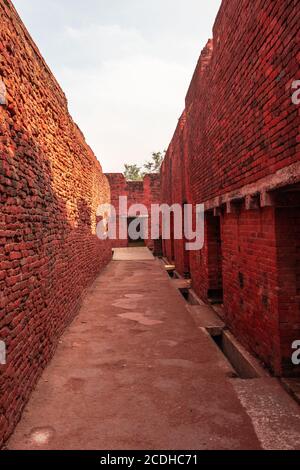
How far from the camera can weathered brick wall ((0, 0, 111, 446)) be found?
10.0ft

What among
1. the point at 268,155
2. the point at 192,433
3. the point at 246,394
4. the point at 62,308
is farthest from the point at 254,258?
the point at 62,308

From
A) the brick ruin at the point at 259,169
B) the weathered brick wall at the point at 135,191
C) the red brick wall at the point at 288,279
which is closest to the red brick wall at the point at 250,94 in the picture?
the brick ruin at the point at 259,169

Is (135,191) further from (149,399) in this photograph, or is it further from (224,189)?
(149,399)

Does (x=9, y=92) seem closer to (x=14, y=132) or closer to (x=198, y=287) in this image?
(x=14, y=132)

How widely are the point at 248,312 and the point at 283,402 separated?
1.50 m

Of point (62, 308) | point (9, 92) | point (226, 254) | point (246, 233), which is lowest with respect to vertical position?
point (62, 308)

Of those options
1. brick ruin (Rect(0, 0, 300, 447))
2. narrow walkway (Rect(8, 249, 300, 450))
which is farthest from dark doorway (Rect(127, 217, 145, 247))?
narrow walkway (Rect(8, 249, 300, 450))

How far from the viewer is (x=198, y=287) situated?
8469 millimetres

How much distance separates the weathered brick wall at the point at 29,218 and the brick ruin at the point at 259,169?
2545 mm

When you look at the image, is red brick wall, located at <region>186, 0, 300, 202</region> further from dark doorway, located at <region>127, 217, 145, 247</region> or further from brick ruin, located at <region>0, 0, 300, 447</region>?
dark doorway, located at <region>127, 217, 145, 247</region>

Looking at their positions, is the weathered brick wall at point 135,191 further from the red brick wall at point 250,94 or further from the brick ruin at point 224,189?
the brick ruin at point 224,189

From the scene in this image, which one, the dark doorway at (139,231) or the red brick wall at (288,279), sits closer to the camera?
the red brick wall at (288,279)

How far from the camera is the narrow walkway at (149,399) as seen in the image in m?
2.74

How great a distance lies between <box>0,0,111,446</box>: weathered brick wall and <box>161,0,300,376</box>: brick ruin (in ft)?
8.35
